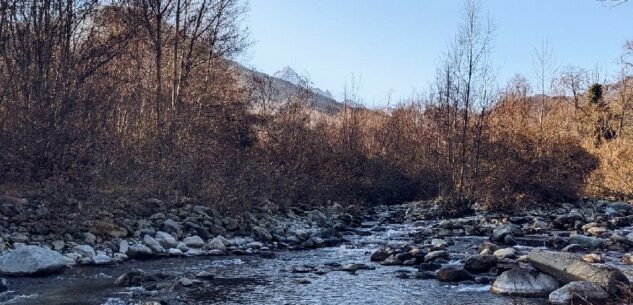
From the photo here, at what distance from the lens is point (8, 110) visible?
1359 centimetres

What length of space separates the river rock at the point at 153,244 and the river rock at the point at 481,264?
6.13m

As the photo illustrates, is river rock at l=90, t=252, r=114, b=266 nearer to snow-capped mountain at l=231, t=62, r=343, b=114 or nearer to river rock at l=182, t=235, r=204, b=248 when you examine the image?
river rock at l=182, t=235, r=204, b=248

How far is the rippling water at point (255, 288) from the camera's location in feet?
26.6

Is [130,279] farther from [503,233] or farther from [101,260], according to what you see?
[503,233]

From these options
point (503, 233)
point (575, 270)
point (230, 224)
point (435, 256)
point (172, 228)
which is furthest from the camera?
point (230, 224)

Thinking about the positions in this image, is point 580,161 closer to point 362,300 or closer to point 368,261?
point 368,261

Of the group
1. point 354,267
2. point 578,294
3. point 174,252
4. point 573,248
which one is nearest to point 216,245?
point 174,252

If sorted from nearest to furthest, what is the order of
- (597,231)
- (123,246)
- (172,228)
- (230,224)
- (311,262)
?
(123,246) → (311,262) → (172,228) → (597,231) → (230,224)

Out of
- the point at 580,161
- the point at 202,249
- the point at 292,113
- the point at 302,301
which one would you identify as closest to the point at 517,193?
the point at 580,161

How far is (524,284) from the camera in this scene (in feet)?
27.9

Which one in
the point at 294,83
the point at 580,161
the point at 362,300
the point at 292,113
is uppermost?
the point at 294,83

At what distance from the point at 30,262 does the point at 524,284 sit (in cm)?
782

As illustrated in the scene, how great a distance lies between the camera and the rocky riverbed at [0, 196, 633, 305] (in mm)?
8328

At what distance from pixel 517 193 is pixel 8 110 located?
634 inches
